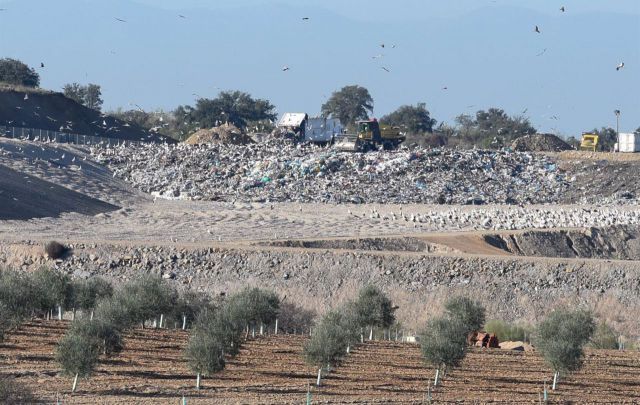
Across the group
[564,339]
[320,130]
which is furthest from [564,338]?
[320,130]

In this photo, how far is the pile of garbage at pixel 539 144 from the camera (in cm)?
8906

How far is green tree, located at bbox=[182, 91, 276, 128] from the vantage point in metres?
122

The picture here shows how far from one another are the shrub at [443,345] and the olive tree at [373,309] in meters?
6.75

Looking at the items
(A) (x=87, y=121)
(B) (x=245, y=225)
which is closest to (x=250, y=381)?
(B) (x=245, y=225)

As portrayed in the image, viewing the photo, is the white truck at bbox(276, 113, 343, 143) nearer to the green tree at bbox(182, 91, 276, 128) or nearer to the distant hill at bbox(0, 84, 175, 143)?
the distant hill at bbox(0, 84, 175, 143)

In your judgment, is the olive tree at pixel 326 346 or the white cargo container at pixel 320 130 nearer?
the olive tree at pixel 326 346

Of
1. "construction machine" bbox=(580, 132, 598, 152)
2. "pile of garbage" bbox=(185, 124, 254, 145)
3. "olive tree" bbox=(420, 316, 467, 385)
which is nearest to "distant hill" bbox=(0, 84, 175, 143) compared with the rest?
"pile of garbage" bbox=(185, 124, 254, 145)

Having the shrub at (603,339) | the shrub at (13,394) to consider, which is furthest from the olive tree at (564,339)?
the shrub at (13,394)

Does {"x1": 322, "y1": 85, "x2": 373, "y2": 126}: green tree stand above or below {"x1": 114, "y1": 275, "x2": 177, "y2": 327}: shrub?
above

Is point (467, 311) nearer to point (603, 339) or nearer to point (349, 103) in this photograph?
point (603, 339)

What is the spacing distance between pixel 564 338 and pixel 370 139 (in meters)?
51.3

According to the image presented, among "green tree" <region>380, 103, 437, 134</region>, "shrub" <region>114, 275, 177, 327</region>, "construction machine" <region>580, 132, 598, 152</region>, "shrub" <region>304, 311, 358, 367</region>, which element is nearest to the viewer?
"shrub" <region>304, 311, 358, 367</region>

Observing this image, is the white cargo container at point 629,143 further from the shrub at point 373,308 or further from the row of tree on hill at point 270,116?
the shrub at point 373,308

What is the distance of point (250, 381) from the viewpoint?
29.2 metres
